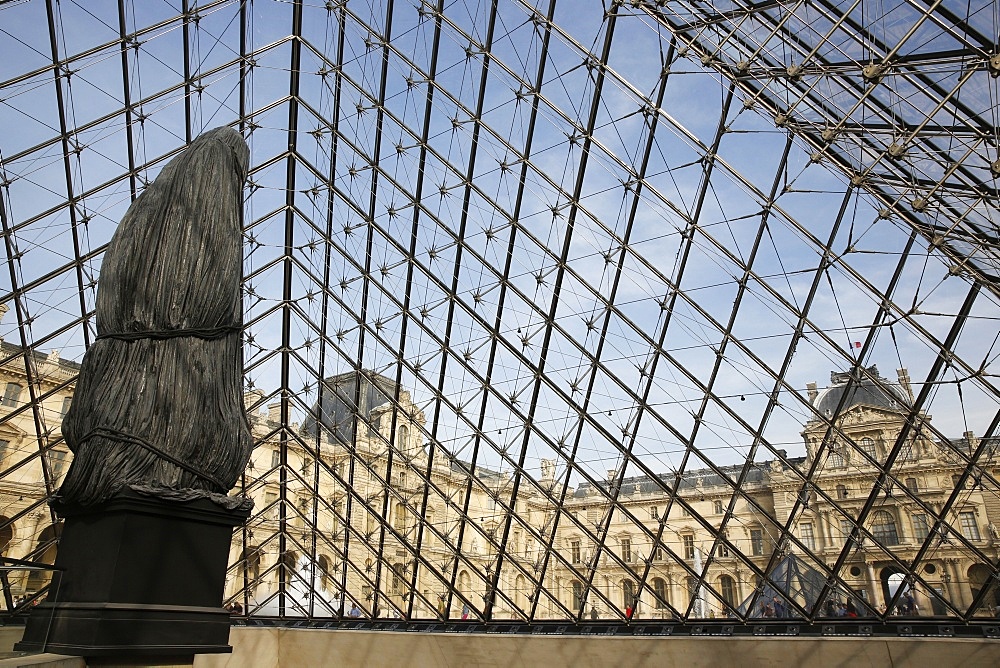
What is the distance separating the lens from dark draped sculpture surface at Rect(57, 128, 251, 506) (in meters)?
8.00

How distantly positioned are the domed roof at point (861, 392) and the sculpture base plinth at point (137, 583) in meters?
14.1

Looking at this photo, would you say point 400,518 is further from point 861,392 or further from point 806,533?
point 806,533

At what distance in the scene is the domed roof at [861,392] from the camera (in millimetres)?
16609

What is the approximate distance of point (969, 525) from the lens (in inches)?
880

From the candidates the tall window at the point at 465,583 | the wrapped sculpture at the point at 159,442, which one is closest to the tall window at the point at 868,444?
the wrapped sculpture at the point at 159,442

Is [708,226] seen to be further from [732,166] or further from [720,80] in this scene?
[720,80]

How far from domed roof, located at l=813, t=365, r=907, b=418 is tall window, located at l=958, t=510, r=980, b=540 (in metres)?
5.39

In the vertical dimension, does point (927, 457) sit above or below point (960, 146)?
below

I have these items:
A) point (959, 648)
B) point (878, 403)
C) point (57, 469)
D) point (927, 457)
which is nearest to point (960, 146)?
point (878, 403)

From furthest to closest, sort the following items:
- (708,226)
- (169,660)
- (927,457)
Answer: (927,457) < (708,226) < (169,660)

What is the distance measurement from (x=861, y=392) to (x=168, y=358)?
17819 mm

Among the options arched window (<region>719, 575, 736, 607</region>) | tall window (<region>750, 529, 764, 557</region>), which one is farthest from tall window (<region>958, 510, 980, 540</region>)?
arched window (<region>719, 575, 736, 607</region>)

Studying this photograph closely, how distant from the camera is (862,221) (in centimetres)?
1638

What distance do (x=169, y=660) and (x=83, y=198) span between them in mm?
14768
